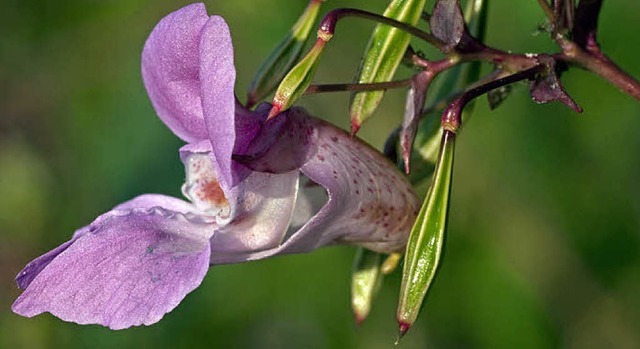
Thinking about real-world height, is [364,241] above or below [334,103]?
above

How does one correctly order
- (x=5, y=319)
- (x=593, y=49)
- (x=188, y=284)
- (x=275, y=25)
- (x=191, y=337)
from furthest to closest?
(x=275, y=25) → (x=5, y=319) → (x=191, y=337) → (x=593, y=49) → (x=188, y=284)

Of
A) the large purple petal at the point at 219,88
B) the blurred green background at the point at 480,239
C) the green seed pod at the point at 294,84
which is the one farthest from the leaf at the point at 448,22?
the blurred green background at the point at 480,239

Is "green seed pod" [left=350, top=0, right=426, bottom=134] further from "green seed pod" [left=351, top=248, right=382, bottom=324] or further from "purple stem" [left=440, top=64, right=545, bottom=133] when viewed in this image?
"green seed pod" [left=351, top=248, right=382, bottom=324]

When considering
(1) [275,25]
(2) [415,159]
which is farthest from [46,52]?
(2) [415,159]

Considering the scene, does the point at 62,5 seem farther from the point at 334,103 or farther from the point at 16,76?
the point at 334,103

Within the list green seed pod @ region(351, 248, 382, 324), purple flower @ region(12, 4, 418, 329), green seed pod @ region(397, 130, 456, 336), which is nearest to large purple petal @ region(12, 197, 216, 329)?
purple flower @ region(12, 4, 418, 329)

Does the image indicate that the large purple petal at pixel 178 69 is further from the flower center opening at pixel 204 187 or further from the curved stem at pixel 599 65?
the curved stem at pixel 599 65
